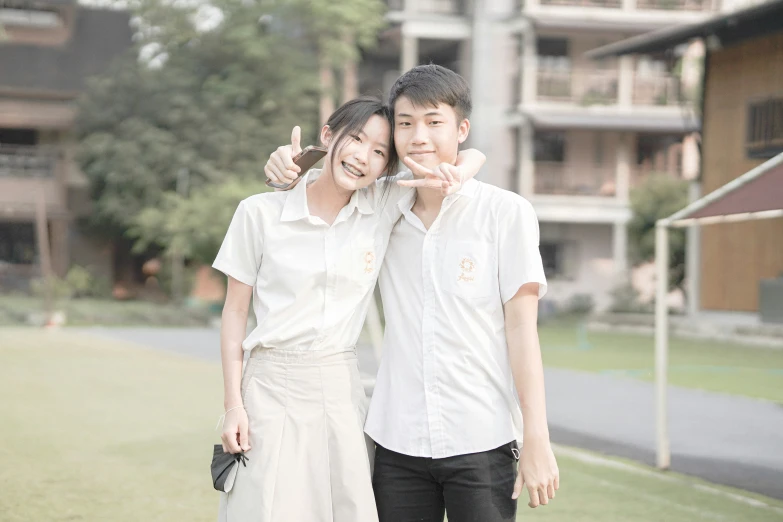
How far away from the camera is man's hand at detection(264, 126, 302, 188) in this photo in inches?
124

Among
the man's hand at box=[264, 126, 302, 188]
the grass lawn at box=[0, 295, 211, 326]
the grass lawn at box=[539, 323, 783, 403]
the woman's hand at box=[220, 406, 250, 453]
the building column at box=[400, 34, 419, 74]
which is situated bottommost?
the grass lawn at box=[539, 323, 783, 403]

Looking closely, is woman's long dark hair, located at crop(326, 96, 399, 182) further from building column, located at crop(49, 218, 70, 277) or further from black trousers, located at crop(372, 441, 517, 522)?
building column, located at crop(49, 218, 70, 277)

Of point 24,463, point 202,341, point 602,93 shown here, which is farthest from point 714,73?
point 24,463

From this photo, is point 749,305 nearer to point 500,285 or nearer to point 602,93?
point 602,93

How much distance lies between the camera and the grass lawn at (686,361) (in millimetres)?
14289

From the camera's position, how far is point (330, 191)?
3092 millimetres

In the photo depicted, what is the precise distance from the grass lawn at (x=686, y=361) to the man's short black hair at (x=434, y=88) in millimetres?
10729

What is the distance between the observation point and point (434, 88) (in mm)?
2930

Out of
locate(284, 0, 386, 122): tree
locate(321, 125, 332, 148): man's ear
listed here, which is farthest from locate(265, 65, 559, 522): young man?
locate(284, 0, 386, 122): tree

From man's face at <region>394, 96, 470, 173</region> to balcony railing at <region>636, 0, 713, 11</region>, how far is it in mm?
31166

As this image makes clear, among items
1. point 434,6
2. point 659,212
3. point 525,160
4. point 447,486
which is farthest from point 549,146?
point 447,486

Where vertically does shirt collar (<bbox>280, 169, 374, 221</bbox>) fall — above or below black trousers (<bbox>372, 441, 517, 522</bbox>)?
above

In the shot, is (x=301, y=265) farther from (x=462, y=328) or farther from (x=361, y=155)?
(x=462, y=328)

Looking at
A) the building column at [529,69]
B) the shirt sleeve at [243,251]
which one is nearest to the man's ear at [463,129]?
the shirt sleeve at [243,251]
